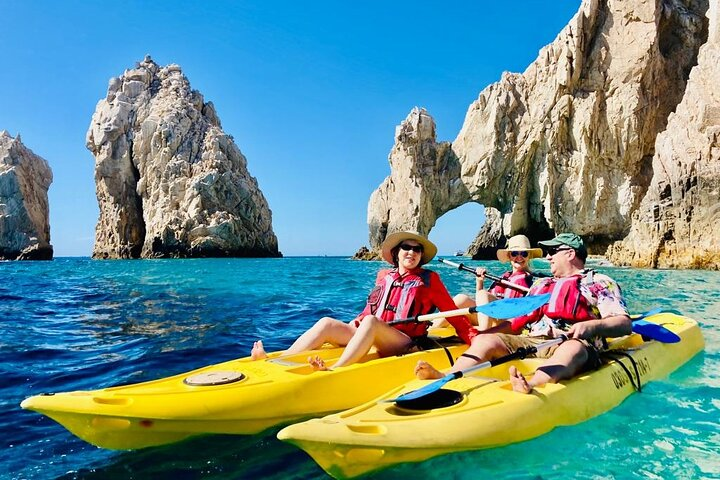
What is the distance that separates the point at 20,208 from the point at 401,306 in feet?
226

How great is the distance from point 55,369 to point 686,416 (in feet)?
20.5

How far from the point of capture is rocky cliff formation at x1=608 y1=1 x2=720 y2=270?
22891 mm

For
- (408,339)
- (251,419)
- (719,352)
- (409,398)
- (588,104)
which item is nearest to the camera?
(409,398)

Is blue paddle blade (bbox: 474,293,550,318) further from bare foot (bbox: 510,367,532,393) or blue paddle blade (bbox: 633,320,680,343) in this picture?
blue paddle blade (bbox: 633,320,680,343)

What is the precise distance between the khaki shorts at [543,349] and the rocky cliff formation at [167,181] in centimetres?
5211

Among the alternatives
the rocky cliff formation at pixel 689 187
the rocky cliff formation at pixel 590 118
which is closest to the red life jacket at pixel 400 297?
the rocky cliff formation at pixel 689 187

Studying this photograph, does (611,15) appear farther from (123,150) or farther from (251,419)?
(123,150)

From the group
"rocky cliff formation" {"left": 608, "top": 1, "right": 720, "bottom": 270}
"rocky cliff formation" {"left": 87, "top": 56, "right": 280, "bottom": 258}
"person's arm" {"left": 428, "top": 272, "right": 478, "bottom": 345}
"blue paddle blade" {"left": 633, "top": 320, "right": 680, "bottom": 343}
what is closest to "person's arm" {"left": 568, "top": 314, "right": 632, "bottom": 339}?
"person's arm" {"left": 428, "top": 272, "right": 478, "bottom": 345}

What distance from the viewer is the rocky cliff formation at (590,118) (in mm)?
34469

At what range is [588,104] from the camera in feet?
116

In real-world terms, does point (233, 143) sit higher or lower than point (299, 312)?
higher

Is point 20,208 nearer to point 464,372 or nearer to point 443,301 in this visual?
point 443,301

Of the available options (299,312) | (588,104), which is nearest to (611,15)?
(588,104)

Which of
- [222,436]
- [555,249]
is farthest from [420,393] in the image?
[555,249]
